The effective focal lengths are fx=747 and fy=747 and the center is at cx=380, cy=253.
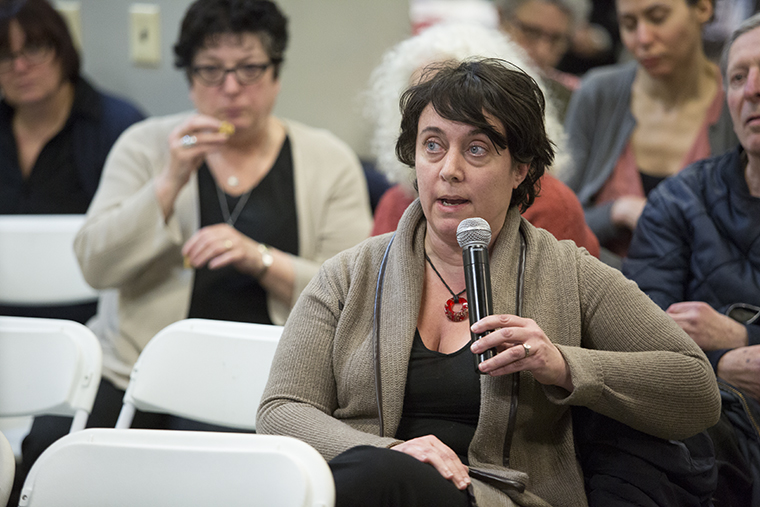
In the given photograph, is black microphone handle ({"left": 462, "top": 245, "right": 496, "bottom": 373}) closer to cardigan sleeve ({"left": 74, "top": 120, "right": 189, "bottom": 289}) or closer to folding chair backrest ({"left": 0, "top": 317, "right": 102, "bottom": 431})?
folding chair backrest ({"left": 0, "top": 317, "right": 102, "bottom": 431})

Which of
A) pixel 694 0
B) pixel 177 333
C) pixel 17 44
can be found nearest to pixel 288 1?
pixel 17 44

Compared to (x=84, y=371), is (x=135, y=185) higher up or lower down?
higher up

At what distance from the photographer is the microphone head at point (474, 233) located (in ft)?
3.95

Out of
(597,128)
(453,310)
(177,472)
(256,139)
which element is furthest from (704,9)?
(177,472)

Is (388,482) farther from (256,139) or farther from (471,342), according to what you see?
(256,139)

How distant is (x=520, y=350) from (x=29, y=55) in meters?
2.15

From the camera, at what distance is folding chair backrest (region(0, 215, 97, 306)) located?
2.32 m

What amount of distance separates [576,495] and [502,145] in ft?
2.02

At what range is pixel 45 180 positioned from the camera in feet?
8.56

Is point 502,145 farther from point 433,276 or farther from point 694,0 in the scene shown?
point 694,0

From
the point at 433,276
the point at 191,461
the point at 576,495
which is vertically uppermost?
the point at 433,276

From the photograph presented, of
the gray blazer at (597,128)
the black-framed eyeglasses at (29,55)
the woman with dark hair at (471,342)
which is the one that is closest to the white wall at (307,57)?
the black-framed eyeglasses at (29,55)

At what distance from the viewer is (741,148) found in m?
1.75

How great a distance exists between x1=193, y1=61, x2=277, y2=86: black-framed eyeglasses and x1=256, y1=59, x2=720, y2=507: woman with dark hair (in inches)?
35.4
